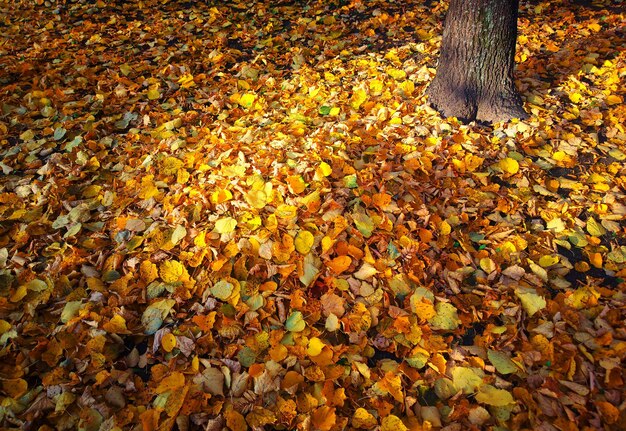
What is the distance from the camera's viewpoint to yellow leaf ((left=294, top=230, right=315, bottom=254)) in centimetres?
241

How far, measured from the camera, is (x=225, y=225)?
252 cm

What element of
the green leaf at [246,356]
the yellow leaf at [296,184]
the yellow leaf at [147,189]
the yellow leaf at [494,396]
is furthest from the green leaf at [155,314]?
the yellow leaf at [494,396]

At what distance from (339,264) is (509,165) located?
1497 millimetres

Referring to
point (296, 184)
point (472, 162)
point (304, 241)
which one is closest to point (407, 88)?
point (472, 162)

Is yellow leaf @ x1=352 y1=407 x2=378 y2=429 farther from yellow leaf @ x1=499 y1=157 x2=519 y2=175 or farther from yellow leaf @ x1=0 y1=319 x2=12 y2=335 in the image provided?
yellow leaf @ x1=499 y1=157 x2=519 y2=175

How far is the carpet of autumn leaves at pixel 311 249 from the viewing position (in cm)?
191

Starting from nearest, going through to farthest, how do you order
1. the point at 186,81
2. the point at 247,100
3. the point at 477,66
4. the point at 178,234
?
the point at 178,234, the point at 477,66, the point at 247,100, the point at 186,81

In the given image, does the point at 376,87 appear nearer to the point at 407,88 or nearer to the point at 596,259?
the point at 407,88

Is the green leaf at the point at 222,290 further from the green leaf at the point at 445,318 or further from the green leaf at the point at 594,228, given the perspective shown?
the green leaf at the point at 594,228

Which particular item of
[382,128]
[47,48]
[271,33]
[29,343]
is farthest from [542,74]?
[47,48]

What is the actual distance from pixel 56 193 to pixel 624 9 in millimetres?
5854

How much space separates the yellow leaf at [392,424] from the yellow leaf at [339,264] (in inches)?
30.9

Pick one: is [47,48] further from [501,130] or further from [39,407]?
[501,130]

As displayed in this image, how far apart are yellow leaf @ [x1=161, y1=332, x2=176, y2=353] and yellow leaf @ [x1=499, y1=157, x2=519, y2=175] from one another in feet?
7.83
